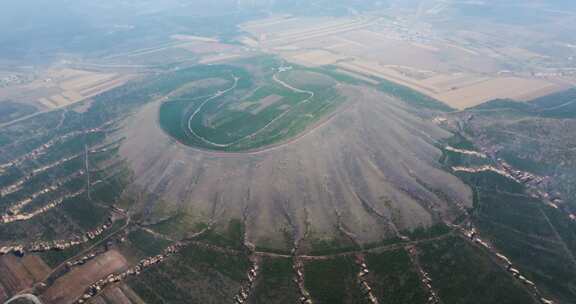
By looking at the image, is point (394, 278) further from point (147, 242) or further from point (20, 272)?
point (20, 272)

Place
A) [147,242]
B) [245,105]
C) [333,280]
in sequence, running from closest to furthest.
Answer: [333,280] → [147,242] → [245,105]

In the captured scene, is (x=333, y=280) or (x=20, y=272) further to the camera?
(x=20, y=272)

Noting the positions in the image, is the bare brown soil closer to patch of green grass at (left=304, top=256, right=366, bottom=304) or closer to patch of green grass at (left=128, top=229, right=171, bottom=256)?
patch of green grass at (left=128, top=229, right=171, bottom=256)

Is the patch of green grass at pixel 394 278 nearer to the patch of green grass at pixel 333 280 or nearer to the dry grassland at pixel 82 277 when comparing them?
the patch of green grass at pixel 333 280

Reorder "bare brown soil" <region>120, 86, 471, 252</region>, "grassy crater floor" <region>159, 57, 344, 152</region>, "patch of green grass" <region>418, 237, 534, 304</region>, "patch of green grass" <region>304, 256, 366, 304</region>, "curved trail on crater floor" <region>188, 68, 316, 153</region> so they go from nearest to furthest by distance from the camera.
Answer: "patch of green grass" <region>418, 237, 534, 304</region> → "patch of green grass" <region>304, 256, 366, 304</region> → "bare brown soil" <region>120, 86, 471, 252</region> → "curved trail on crater floor" <region>188, 68, 316, 153</region> → "grassy crater floor" <region>159, 57, 344, 152</region>

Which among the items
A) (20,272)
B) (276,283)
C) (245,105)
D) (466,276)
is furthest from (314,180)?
(20,272)

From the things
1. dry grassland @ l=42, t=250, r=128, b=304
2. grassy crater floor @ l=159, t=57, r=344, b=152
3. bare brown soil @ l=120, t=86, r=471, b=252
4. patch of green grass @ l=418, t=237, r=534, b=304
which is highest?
grassy crater floor @ l=159, t=57, r=344, b=152

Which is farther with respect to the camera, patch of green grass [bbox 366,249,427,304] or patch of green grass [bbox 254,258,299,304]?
patch of green grass [bbox 366,249,427,304]

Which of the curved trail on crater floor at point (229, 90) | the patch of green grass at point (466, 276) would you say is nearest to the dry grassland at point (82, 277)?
the curved trail on crater floor at point (229, 90)

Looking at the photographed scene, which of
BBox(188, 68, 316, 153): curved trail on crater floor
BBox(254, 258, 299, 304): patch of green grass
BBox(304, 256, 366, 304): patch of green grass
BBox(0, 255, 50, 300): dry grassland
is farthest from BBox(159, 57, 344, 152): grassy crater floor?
BBox(0, 255, 50, 300): dry grassland
